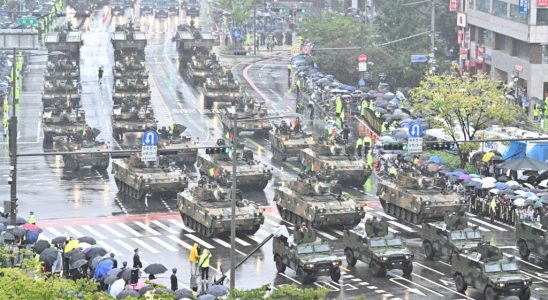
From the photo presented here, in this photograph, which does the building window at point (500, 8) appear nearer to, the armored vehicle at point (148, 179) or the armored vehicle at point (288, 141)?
the armored vehicle at point (288, 141)

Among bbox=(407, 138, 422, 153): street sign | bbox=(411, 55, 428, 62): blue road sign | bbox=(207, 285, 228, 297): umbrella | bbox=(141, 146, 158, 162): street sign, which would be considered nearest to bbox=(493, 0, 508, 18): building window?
bbox=(411, 55, 428, 62): blue road sign

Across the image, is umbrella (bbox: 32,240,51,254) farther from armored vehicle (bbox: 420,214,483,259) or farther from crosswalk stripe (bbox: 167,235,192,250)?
armored vehicle (bbox: 420,214,483,259)

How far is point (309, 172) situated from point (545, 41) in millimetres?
48488

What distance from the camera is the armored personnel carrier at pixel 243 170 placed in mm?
84250

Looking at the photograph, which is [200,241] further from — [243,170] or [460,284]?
[460,284]

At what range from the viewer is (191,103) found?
12200 centimetres

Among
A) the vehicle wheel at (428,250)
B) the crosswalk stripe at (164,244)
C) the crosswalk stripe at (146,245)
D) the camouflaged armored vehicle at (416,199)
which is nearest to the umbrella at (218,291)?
the vehicle wheel at (428,250)

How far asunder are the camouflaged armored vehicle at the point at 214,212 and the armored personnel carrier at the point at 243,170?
7.87m

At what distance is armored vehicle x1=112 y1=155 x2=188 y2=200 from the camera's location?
268ft

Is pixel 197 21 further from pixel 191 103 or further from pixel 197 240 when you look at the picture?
pixel 197 240

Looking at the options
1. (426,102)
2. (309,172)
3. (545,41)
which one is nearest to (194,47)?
(545,41)

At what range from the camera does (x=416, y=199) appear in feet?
249

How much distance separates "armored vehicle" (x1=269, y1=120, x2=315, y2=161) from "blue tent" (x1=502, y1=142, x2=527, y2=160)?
38.1 feet

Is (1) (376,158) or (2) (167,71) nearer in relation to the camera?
(1) (376,158)
